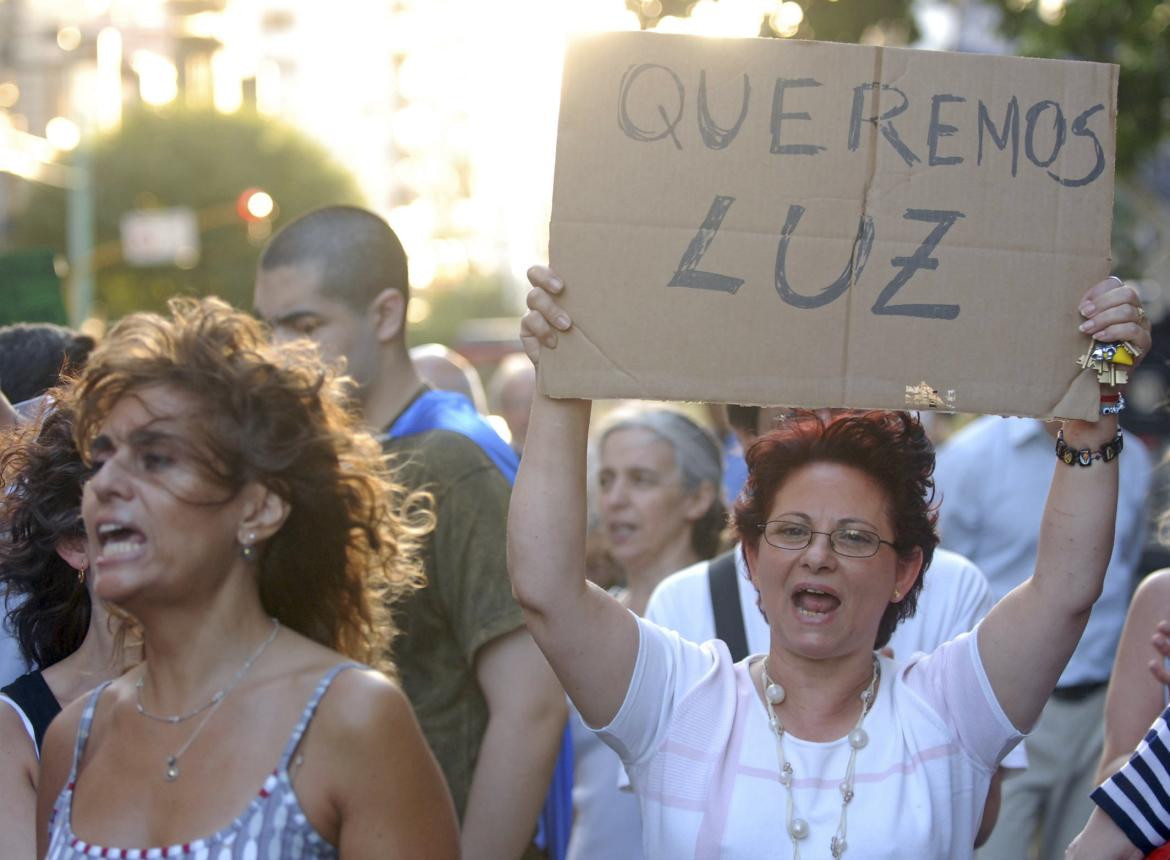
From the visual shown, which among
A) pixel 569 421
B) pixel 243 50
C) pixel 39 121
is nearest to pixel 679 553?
pixel 569 421

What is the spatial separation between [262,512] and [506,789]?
4.17 feet

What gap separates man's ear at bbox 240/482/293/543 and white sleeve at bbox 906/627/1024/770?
3.88ft

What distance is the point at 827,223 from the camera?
2.86 m

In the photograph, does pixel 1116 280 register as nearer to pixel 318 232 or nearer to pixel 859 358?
pixel 859 358

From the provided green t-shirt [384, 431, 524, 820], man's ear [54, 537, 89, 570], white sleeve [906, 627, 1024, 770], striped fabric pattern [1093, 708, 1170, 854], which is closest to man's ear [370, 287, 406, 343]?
green t-shirt [384, 431, 524, 820]

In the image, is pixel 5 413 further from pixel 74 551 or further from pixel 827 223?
pixel 827 223

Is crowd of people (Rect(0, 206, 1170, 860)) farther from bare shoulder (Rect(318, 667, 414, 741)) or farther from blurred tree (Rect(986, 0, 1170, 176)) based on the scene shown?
blurred tree (Rect(986, 0, 1170, 176))

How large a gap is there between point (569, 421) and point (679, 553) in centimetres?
256

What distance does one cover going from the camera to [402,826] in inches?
105

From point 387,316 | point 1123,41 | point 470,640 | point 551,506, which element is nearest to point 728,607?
point 470,640

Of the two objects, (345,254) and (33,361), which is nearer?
(33,361)

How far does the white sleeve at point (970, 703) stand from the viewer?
→ 2.99 m

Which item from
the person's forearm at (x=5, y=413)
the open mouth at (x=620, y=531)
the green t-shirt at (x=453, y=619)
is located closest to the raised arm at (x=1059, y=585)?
the green t-shirt at (x=453, y=619)

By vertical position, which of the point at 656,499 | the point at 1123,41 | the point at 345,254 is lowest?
the point at 656,499
